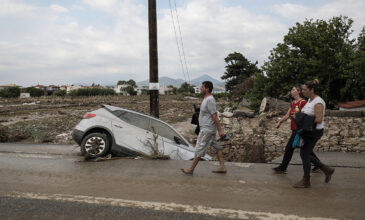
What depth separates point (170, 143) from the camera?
24.0 feet

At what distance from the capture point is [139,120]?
728cm

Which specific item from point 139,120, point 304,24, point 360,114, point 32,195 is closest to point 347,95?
point 304,24

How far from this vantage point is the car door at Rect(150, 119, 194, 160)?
23.6 ft

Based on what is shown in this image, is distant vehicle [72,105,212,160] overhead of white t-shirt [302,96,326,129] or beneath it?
beneath

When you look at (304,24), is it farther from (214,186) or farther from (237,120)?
(214,186)

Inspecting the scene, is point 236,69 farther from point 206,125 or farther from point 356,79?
point 206,125

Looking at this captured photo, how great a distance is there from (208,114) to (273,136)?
456cm

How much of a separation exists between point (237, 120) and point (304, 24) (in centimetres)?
1435

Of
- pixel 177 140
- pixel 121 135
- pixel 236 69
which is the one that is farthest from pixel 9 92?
pixel 177 140

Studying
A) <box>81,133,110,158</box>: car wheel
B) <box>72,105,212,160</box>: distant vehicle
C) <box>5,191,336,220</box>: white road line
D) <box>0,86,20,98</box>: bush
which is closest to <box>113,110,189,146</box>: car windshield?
<box>72,105,212,160</box>: distant vehicle

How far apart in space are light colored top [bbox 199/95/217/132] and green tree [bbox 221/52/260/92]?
64.3 metres

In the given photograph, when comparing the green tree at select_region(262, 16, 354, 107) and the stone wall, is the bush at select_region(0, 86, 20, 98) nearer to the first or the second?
the green tree at select_region(262, 16, 354, 107)

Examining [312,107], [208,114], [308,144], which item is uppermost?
[312,107]

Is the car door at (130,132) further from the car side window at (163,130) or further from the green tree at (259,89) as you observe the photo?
the green tree at (259,89)
